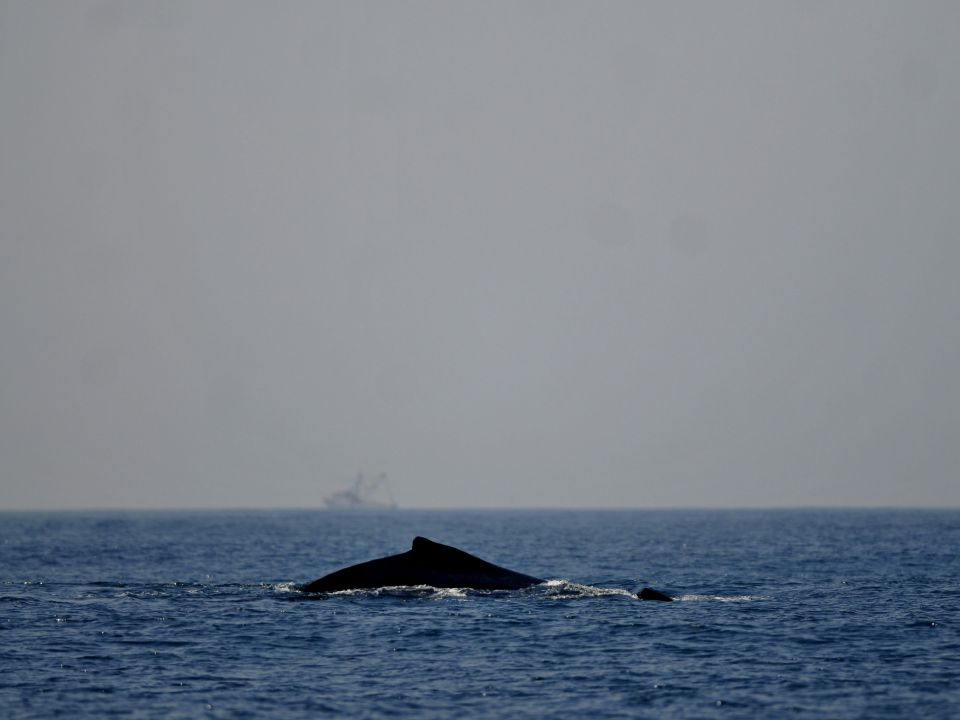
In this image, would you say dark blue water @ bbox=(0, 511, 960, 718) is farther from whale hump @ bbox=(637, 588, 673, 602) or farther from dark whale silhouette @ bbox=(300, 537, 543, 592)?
dark whale silhouette @ bbox=(300, 537, 543, 592)

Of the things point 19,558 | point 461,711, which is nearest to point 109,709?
point 461,711

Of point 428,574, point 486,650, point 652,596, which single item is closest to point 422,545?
point 428,574

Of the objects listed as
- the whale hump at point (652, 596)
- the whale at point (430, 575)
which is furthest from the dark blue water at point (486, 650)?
the whale at point (430, 575)

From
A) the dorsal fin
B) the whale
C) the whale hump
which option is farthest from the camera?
the whale

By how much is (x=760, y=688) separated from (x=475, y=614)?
1058cm

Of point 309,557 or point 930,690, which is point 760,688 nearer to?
point 930,690

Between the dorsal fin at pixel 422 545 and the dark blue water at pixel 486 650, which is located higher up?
the dorsal fin at pixel 422 545

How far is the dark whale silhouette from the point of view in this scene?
36.4 meters

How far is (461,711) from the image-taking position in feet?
70.1

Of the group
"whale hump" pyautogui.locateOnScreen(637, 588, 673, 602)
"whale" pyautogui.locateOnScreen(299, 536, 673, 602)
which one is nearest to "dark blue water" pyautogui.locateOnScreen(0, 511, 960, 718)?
"whale hump" pyautogui.locateOnScreen(637, 588, 673, 602)

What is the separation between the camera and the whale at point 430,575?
3631cm

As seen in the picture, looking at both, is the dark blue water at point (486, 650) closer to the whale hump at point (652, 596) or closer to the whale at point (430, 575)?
the whale hump at point (652, 596)

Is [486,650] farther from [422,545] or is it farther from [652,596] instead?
[652,596]

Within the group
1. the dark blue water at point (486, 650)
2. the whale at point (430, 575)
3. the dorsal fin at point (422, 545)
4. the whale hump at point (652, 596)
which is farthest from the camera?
the whale at point (430, 575)
